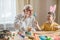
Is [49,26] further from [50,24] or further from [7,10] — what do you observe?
[7,10]

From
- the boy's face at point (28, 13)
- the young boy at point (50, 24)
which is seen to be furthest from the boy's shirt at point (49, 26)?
the boy's face at point (28, 13)

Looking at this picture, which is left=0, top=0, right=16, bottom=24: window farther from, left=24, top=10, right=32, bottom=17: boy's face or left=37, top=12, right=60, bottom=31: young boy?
left=37, top=12, right=60, bottom=31: young boy

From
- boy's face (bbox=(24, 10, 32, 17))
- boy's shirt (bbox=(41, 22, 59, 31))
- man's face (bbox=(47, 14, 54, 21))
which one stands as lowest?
boy's shirt (bbox=(41, 22, 59, 31))

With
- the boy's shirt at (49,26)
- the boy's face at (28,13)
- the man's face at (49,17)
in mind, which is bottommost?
the boy's shirt at (49,26)

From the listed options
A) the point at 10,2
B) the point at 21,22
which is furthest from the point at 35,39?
the point at 10,2

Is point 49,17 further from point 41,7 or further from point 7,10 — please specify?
point 7,10

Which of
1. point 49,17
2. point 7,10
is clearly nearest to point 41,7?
point 49,17

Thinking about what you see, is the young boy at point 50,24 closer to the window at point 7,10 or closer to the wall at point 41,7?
the wall at point 41,7

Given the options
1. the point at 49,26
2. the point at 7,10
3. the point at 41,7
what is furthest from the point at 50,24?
the point at 7,10

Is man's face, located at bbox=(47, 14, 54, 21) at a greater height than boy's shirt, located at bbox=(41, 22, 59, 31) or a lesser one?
greater

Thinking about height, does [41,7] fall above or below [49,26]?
above

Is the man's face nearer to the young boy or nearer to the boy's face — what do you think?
the young boy

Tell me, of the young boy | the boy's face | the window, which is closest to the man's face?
the young boy

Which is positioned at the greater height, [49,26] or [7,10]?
[7,10]
